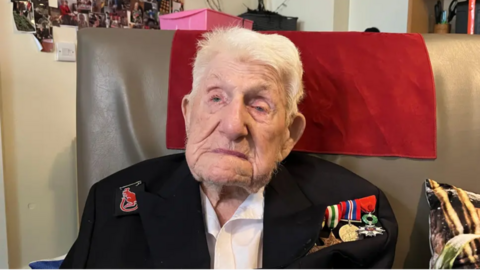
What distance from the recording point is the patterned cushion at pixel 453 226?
2.70 ft

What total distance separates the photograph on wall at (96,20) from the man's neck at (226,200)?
1.24 meters

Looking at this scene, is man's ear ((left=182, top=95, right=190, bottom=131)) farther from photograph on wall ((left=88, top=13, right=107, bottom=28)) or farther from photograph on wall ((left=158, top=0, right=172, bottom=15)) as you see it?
photograph on wall ((left=158, top=0, right=172, bottom=15))

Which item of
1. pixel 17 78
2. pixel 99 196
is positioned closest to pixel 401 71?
pixel 99 196

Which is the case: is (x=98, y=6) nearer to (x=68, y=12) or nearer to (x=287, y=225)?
(x=68, y=12)

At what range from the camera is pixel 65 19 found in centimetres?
173

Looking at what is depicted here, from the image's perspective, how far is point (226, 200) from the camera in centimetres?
97

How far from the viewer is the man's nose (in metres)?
0.84

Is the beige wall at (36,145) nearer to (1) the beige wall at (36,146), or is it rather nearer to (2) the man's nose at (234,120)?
(1) the beige wall at (36,146)

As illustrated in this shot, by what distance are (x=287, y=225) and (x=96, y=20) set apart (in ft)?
4.74

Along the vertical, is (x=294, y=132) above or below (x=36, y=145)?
above

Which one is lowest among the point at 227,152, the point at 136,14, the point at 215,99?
the point at 227,152

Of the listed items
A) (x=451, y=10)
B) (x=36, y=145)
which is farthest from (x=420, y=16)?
(x=36, y=145)

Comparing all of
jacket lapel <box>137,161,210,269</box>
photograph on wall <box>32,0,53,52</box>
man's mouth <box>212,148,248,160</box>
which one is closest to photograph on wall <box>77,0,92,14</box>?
photograph on wall <box>32,0,53,52</box>

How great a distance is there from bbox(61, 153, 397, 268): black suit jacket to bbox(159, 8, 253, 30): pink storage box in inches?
34.4
